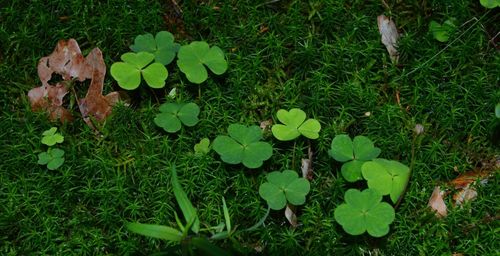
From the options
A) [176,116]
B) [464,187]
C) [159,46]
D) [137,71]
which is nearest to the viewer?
[464,187]

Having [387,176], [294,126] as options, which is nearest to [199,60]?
[294,126]

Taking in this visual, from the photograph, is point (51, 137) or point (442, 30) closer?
point (51, 137)

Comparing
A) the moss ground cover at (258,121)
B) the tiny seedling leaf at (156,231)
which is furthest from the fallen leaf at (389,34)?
the tiny seedling leaf at (156,231)

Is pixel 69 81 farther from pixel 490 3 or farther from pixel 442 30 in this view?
pixel 490 3

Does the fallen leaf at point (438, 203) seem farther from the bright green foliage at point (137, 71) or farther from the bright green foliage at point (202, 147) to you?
the bright green foliage at point (137, 71)

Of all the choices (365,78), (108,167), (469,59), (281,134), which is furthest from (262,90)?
(469,59)

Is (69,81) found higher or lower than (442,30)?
lower

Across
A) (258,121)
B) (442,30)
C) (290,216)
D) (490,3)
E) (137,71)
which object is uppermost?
(490,3)
